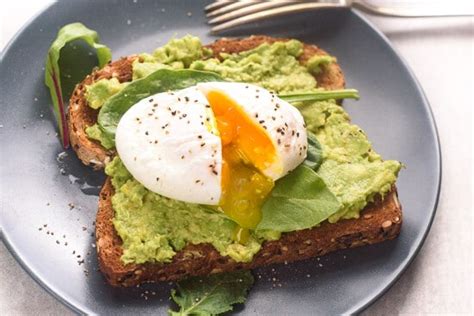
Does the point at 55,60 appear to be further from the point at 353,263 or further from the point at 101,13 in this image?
the point at 353,263

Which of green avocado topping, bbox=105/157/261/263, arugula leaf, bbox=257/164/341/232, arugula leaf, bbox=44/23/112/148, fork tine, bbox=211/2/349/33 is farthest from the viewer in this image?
fork tine, bbox=211/2/349/33

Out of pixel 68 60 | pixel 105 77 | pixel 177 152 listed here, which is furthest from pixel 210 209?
pixel 68 60

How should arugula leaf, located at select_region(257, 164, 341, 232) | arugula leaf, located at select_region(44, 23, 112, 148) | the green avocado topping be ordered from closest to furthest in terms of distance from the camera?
the green avocado topping < arugula leaf, located at select_region(257, 164, 341, 232) < arugula leaf, located at select_region(44, 23, 112, 148)

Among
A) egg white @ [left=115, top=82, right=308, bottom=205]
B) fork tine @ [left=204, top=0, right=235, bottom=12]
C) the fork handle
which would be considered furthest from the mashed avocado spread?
the fork handle

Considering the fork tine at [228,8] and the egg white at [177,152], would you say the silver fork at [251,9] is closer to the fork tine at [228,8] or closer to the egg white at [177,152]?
the fork tine at [228,8]

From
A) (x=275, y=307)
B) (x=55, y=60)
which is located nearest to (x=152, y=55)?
(x=55, y=60)

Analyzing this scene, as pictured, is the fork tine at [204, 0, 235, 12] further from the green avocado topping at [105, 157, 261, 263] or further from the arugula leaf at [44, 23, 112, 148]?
the green avocado topping at [105, 157, 261, 263]
